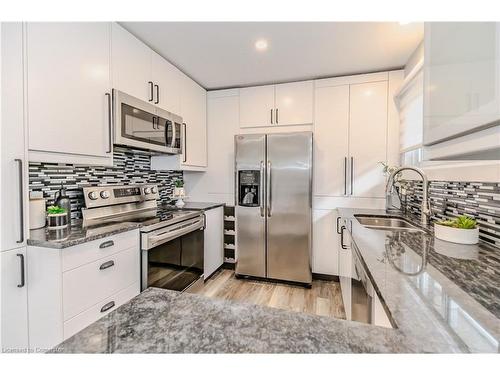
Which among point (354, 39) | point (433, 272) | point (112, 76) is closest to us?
point (433, 272)

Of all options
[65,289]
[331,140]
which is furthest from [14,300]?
[331,140]

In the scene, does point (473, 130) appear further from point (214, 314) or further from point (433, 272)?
point (214, 314)

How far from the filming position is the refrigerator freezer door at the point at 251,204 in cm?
273

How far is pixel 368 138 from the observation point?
2656mm

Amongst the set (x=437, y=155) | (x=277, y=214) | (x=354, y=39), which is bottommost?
(x=277, y=214)

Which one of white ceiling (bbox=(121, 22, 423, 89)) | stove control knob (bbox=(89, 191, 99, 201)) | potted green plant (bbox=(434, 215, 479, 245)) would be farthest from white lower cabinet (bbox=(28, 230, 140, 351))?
potted green plant (bbox=(434, 215, 479, 245))

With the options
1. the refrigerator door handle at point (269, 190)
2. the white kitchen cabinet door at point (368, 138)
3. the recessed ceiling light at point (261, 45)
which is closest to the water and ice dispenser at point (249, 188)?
the refrigerator door handle at point (269, 190)

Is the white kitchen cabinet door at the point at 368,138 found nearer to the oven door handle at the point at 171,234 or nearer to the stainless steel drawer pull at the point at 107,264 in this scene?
the oven door handle at the point at 171,234

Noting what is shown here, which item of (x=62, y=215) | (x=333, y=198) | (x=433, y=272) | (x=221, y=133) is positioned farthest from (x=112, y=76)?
(x=333, y=198)

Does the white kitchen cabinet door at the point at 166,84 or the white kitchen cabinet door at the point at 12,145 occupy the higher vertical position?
the white kitchen cabinet door at the point at 166,84

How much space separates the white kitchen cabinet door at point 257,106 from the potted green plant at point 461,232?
6.94 feet

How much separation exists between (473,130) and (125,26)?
89.5 inches

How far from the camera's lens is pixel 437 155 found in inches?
33.5

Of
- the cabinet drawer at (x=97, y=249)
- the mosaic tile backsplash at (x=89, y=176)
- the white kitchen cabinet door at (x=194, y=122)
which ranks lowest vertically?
the cabinet drawer at (x=97, y=249)
